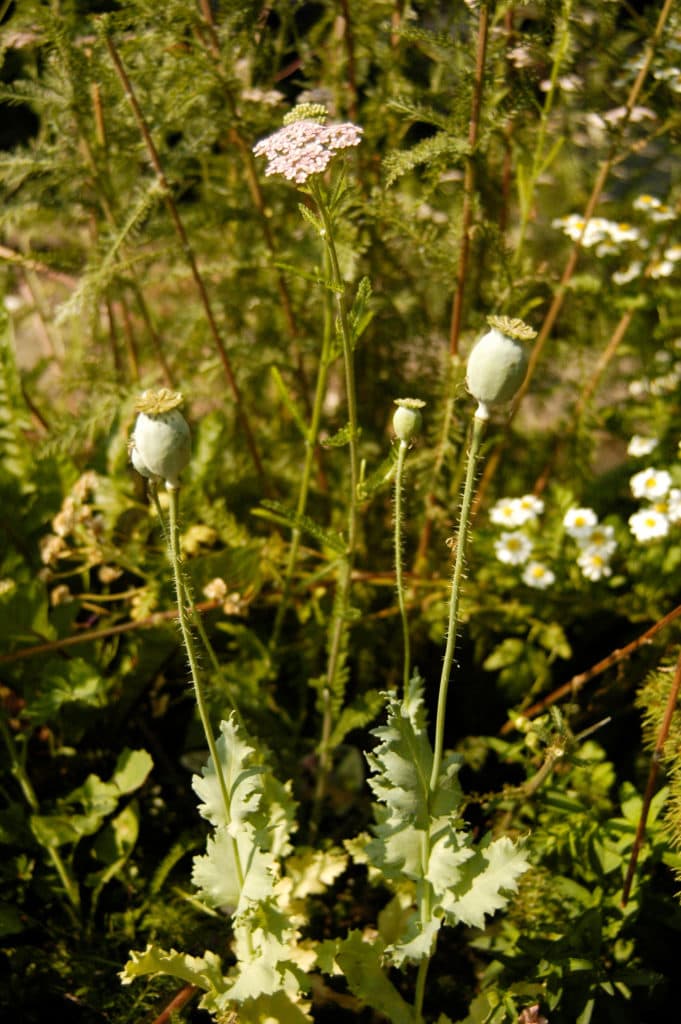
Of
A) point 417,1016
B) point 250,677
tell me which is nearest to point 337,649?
point 250,677

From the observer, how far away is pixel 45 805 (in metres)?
1.27

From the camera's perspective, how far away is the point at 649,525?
4.49 ft

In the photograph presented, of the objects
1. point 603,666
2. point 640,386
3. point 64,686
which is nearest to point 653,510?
point 603,666

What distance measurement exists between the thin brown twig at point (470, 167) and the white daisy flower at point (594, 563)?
376 millimetres

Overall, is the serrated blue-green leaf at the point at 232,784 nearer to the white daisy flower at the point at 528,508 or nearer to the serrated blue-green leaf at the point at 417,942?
the serrated blue-green leaf at the point at 417,942

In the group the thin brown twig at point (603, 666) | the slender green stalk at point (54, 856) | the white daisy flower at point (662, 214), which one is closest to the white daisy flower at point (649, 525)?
the thin brown twig at point (603, 666)

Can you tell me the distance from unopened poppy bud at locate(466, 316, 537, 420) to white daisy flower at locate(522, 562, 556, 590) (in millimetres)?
715

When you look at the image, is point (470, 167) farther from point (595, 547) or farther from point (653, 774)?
point (653, 774)

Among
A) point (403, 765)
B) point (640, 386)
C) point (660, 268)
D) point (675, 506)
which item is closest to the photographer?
point (403, 765)

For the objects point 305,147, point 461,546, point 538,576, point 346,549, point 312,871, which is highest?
point 305,147

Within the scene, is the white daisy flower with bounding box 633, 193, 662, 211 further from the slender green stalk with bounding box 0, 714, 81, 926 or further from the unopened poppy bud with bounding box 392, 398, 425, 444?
the slender green stalk with bounding box 0, 714, 81, 926

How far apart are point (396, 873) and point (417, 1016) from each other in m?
0.16

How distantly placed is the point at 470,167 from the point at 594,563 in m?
0.62

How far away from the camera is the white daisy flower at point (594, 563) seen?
138 centimetres
